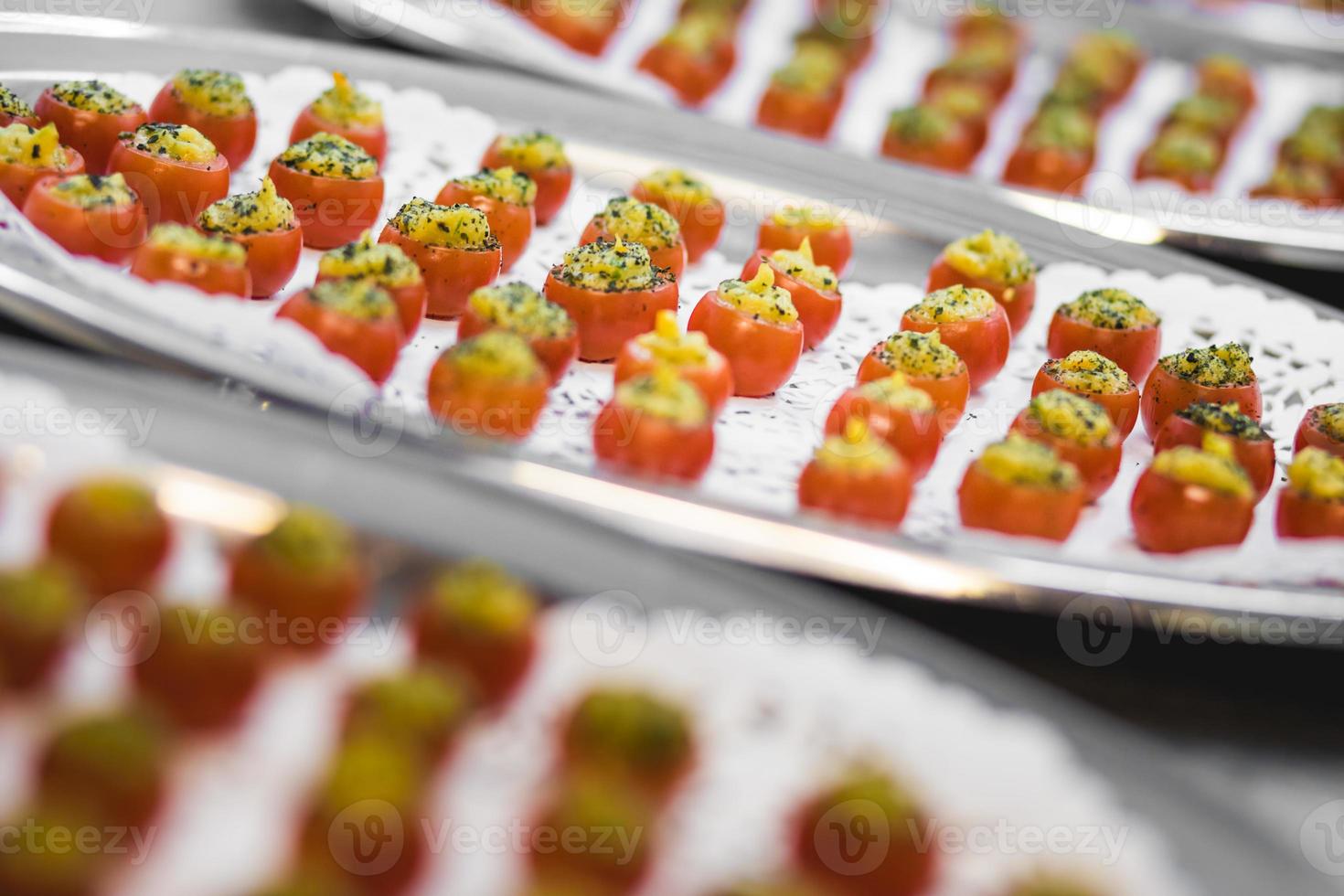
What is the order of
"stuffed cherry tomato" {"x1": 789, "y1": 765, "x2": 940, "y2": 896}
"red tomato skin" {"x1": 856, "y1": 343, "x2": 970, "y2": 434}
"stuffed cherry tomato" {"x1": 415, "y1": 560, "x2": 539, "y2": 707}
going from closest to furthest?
→ "stuffed cherry tomato" {"x1": 789, "y1": 765, "x2": 940, "y2": 896} → "stuffed cherry tomato" {"x1": 415, "y1": 560, "x2": 539, "y2": 707} → "red tomato skin" {"x1": 856, "y1": 343, "x2": 970, "y2": 434}

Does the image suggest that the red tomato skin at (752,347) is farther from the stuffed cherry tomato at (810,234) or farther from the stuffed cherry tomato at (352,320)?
the stuffed cherry tomato at (352,320)

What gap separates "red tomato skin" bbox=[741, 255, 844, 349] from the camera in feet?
8.23

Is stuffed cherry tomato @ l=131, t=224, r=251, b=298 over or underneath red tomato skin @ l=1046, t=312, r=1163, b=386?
underneath

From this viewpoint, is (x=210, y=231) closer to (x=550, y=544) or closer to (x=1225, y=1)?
(x=550, y=544)

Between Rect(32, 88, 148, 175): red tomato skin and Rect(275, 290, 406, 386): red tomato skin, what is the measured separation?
693 mm

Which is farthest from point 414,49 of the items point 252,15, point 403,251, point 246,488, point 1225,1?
point 1225,1

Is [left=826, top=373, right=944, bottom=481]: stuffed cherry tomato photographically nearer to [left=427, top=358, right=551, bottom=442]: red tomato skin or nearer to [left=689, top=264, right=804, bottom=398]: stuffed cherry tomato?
[left=689, top=264, right=804, bottom=398]: stuffed cherry tomato

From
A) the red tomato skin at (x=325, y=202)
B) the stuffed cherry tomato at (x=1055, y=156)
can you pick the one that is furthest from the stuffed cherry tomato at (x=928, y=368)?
the stuffed cherry tomato at (x=1055, y=156)

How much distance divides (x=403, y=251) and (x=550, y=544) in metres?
0.98

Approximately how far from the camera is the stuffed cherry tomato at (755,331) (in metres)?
2.33

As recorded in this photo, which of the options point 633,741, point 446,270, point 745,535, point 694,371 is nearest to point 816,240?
point 694,371

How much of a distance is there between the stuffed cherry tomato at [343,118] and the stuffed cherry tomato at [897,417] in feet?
3.80

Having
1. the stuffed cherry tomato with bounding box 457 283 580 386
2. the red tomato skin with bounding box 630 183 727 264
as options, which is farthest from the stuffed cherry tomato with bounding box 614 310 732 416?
the red tomato skin with bounding box 630 183 727 264

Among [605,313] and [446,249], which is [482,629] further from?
[446,249]
